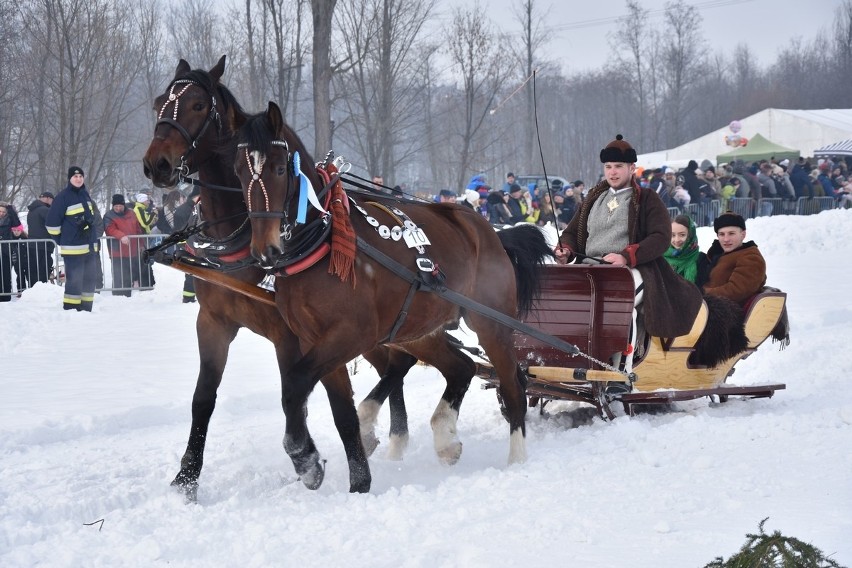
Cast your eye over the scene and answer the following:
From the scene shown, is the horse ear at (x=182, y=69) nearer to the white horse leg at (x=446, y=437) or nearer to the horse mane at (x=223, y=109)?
the horse mane at (x=223, y=109)

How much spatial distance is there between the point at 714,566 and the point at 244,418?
5.69 meters

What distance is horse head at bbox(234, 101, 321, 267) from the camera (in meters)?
4.81

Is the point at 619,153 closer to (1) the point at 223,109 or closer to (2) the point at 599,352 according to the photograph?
(2) the point at 599,352

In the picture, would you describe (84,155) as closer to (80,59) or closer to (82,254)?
(80,59)

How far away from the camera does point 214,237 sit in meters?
5.36

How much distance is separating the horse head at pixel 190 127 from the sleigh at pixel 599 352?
2.61 m

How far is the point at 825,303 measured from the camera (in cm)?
1306

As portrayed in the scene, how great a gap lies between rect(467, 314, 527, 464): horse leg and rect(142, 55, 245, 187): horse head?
1959 millimetres

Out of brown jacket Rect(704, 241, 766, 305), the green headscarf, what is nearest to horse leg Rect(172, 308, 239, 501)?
brown jacket Rect(704, 241, 766, 305)

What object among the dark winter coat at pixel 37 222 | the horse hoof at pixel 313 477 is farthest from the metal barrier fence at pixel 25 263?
the horse hoof at pixel 313 477

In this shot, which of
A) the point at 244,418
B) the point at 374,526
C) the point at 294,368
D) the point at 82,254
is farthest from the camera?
the point at 82,254

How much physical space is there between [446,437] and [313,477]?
1088 millimetres

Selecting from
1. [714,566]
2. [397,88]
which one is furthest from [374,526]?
[397,88]

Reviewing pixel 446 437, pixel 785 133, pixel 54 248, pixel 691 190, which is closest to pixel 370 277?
pixel 446 437
